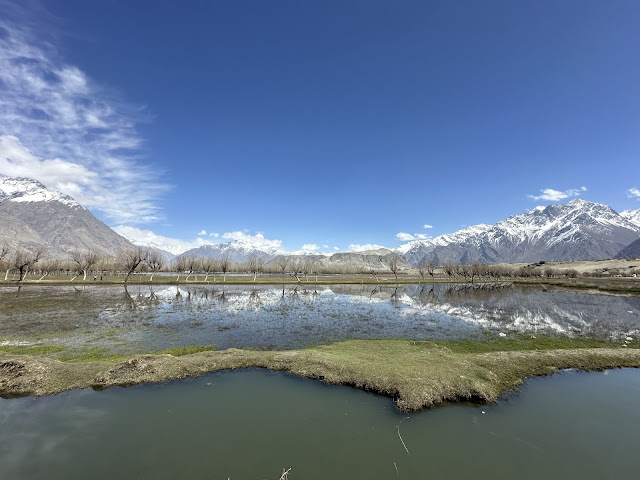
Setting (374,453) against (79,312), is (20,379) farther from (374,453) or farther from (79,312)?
(79,312)

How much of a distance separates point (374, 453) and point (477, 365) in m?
14.2

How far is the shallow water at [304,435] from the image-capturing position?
11922mm

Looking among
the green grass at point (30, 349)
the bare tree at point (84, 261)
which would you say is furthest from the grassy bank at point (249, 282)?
the green grass at point (30, 349)

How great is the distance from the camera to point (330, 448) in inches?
522

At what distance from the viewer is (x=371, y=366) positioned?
21859 mm

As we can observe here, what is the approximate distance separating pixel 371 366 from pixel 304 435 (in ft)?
29.8

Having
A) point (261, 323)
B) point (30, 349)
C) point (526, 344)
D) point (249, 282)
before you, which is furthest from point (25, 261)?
point (526, 344)

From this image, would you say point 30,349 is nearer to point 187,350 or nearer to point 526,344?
point 187,350

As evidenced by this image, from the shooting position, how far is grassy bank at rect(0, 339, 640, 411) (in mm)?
18422

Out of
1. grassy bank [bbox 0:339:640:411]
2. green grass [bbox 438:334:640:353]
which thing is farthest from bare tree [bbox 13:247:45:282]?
green grass [bbox 438:334:640:353]

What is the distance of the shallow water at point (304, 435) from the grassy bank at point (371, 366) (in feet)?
3.86

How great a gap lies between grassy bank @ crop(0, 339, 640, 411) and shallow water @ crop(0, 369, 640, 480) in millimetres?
1176

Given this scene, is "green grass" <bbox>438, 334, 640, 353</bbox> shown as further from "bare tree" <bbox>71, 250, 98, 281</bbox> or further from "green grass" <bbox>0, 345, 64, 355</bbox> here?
"bare tree" <bbox>71, 250, 98, 281</bbox>

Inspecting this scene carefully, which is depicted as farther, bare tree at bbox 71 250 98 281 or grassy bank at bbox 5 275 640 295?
bare tree at bbox 71 250 98 281
